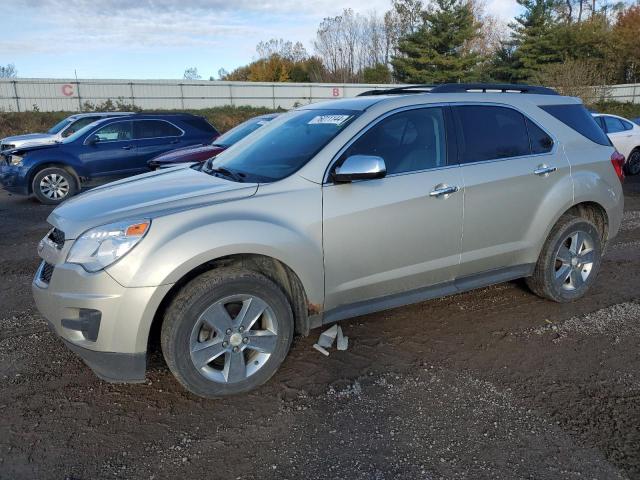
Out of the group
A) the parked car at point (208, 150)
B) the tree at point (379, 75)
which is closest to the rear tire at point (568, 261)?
the parked car at point (208, 150)

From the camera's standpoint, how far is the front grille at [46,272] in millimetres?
3291

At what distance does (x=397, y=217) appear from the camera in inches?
146

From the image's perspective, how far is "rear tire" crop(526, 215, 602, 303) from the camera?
4633mm

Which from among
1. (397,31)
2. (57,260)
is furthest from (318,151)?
(397,31)

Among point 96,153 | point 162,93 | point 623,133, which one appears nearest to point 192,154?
point 96,153

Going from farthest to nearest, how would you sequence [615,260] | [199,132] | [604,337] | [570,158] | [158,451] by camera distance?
[199,132]
[615,260]
[570,158]
[604,337]
[158,451]

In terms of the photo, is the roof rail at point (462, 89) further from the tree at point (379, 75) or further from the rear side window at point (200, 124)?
the tree at point (379, 75)

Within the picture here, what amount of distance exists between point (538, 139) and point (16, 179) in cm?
991

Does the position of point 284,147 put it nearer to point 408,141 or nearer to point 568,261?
point 408,141

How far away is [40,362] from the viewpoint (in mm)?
3818

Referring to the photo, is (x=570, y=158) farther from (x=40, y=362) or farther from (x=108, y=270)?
(x=40, y=362)

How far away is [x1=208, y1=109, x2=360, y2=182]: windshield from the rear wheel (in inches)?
449

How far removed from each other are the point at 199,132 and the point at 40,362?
352 inches

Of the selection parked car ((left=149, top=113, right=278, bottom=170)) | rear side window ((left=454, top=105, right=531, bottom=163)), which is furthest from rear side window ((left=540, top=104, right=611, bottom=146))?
parked car ((left=149, top=113, right=278, bottom=170))
